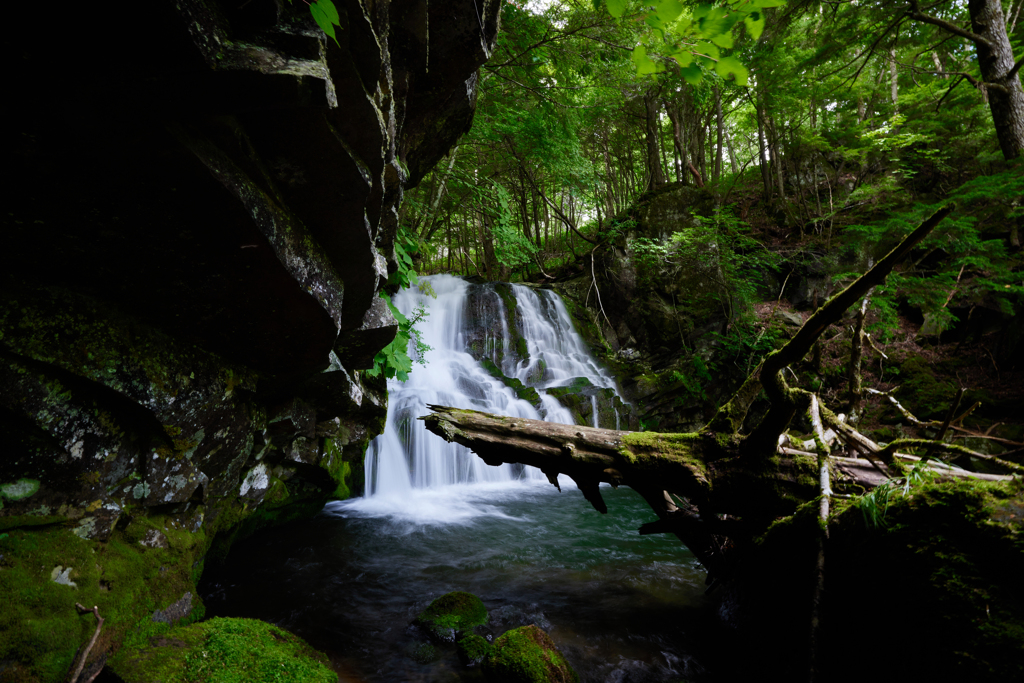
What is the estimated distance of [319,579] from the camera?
17.0 ft

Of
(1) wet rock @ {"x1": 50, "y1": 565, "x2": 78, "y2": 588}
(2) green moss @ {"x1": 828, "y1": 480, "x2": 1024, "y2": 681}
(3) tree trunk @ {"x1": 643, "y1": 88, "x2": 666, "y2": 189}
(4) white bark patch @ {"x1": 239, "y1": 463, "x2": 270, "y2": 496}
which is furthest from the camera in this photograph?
(3) tree trunk @ {"x1": 643, "y1": 88, "x2": 666, "y2": 189}

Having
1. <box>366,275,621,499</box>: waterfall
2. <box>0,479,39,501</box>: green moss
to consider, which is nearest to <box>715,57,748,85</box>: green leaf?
<box>0,479,39,501</box>: green moss

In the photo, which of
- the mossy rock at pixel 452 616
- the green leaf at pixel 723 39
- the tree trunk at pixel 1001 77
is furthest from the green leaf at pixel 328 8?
the tree trunk at pixel 1001 77

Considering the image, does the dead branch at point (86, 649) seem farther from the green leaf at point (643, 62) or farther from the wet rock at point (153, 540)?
the green leaf at point (643, 62)

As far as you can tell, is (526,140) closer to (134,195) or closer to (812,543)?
(134,195)

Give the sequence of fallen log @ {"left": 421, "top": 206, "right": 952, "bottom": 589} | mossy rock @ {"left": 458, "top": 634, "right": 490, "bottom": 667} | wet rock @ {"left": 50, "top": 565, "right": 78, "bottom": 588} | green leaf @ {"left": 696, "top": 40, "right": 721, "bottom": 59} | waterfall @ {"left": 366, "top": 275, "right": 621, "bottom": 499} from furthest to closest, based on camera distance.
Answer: waterfall @ {"left": 366, "top": 275, "right": 621, "bottom": 499} < mossy rock @ {"left": 458, "top": 634, "right": 490, "bottom": 667} < fallen log @ {"left": 421, "top": 206, "right": 952, "bottom": 589} < wet rock @ {"left": 50, "top": 565, "right": 78, "bottom": 588} < green leaf @ {"left": 696, "top": 40, "right": 721, "bottom": 59}

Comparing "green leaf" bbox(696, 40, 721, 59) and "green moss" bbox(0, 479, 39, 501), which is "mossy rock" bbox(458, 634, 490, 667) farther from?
"green leaf" bbox(696, 40, 721, 59)

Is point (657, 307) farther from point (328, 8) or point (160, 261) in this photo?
point (328, 8)

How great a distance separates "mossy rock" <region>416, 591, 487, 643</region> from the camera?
4.07 m

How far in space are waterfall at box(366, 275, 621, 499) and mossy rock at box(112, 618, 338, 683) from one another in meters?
4.65

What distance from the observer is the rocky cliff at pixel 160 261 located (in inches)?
86.7

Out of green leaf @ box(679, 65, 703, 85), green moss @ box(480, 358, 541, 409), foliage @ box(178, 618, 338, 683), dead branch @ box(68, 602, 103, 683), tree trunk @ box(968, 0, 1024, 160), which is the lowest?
foliage @ box(178, 618, 338, 683)

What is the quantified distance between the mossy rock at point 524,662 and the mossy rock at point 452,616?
668mm

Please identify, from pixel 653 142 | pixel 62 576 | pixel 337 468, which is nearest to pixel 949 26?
pixel 653 142
